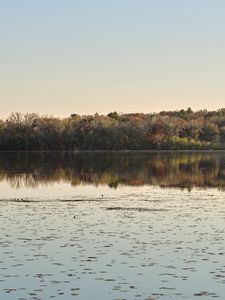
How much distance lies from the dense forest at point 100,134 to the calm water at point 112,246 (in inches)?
4672

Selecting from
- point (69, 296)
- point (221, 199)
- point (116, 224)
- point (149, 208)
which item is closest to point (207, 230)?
point (116, 224)

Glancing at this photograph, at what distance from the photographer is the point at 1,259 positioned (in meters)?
16.7

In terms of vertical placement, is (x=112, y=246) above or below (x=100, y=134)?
below

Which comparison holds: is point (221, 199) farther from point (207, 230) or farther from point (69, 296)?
point (69, 296)

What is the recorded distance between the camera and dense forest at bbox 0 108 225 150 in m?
154

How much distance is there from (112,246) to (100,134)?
140753mm

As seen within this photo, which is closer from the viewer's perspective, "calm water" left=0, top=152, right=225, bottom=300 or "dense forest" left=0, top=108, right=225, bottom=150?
"calm water" left=0, top=152, right=225, bottom=300

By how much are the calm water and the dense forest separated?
119m

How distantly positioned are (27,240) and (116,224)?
4.85 metres

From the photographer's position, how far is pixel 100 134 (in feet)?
523

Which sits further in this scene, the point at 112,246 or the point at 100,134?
the point at 100,134

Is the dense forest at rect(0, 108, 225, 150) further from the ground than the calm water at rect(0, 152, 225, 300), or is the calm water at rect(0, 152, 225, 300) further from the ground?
the dense forest at rect(0, 108, 225, 150)

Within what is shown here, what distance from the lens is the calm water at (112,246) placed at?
1399 centimetres

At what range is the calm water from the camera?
1399 centimetres
